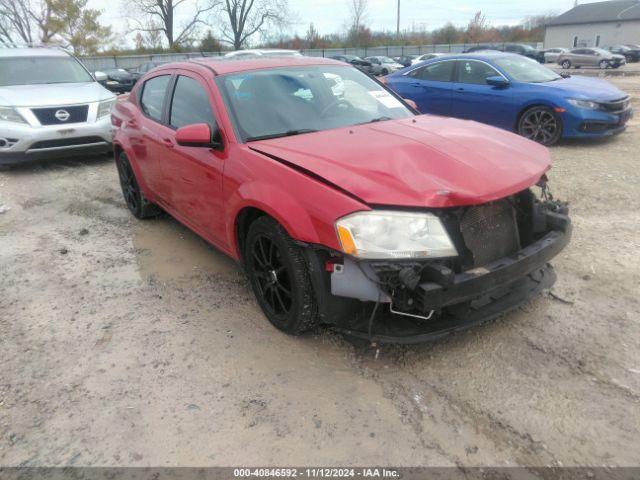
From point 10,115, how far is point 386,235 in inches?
276

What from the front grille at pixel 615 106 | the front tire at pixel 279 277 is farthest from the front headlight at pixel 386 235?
the front grille at pixel 615 106

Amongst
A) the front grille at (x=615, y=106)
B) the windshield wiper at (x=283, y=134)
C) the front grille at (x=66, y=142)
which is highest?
the windshield wiper at (x=283, y=134)

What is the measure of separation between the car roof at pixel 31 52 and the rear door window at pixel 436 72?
21.6ft

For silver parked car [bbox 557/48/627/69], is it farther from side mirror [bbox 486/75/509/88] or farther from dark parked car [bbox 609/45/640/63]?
side mirror [bbox 486/75/509/88]

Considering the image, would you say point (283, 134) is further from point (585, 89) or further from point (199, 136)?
point (585, 89)

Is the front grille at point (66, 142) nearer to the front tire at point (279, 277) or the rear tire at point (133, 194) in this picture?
the rear tire at point (133, 194)

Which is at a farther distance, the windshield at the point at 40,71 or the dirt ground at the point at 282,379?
the windshield at the point at 40,71

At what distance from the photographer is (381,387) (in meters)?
2.56

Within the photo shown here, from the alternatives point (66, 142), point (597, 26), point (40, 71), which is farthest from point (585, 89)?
point (597, 26)

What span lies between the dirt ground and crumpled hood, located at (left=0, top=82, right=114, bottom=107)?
13.5ft

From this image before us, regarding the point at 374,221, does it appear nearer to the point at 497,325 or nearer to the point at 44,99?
the point at 497,325

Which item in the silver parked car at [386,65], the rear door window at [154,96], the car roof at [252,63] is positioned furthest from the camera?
the silver parked car at [386,65]

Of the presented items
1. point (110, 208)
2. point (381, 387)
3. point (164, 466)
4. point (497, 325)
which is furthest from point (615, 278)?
point (110, 208)

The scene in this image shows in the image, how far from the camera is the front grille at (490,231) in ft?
8.28
